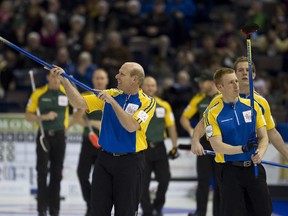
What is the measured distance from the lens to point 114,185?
9344 mm

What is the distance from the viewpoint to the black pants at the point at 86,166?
13023 millimetres

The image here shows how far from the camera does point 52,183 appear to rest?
12.9 metres

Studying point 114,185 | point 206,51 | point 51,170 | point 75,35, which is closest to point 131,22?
point 75,35

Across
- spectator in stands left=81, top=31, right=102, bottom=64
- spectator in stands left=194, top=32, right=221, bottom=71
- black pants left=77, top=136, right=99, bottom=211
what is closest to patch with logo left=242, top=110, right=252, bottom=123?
black pants left=77, top=136, right=99, bottom=211

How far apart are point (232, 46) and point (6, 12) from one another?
5544mm

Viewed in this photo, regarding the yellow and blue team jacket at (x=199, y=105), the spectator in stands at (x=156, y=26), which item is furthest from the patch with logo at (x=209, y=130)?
the spectator in stands at (x=156, y=26)

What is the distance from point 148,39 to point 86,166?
7.71m

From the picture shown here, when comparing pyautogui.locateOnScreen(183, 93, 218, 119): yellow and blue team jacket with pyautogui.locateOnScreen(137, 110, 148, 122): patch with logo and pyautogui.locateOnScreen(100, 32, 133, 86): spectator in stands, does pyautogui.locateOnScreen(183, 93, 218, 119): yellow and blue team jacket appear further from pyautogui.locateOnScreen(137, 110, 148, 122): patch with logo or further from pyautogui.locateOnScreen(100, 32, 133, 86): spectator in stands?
pyautogui.locateOnScreen(100, 32, 133, 86): spectator in stands

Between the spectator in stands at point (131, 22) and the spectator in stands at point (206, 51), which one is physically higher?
the spectator in stands at point (131, 22)

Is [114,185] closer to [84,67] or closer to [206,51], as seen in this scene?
[84,67]

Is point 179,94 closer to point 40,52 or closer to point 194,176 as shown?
point 194,176

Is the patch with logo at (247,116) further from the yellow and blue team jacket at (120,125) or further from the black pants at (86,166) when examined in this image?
the black pants at (86,166)

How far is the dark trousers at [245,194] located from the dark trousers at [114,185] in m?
A: 1.10

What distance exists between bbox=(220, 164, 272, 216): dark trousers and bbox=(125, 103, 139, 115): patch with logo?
1236mm
